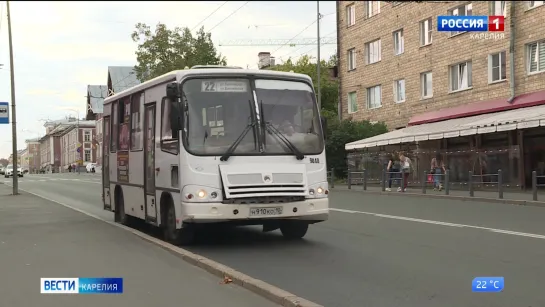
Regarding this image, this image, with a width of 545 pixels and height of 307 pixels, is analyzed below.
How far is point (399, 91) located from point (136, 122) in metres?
24.1

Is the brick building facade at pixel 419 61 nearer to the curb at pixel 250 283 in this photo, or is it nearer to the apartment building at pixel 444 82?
the apartment building at pixel 444 82

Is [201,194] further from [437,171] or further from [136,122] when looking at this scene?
[437,171]

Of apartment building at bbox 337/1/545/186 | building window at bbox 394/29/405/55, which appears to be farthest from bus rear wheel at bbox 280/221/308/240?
building window at bbox 394/29/405/55

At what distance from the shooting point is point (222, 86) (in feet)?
32.2

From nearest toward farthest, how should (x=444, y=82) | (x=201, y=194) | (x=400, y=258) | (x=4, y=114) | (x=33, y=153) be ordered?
(x=400, y=258)
(x=201, y=194)
(x=4, y=114)
(x=444, y=82)
(x=33, y=153)

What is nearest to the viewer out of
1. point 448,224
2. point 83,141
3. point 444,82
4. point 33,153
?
point 448,224

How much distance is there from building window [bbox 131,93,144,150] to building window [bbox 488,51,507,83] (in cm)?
1935

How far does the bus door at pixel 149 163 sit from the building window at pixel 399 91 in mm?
24237

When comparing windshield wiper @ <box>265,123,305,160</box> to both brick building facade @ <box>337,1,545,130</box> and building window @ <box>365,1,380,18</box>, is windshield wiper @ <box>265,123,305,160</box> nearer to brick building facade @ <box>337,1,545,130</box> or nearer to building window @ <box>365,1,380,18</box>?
brick building facade @ <box>337,1,545,130</box>

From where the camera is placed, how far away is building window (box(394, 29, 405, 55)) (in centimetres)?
3334

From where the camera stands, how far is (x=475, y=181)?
2442 centimetres

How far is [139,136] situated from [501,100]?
62.7 feet

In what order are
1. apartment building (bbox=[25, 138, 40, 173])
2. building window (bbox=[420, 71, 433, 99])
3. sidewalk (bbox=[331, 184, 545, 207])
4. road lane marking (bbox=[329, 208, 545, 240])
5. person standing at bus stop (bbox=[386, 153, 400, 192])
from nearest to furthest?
road lane marking (bbox=[329, 208, 545, 240])
sidewalk (bbox=[331, 184, 545, 207])
person standing at bus stop (bbox=[386, 153, 400, 192])
building window (bbox=[420, 71, 433, 99])
apartment building (bbox=[25, 138, 40, 173])

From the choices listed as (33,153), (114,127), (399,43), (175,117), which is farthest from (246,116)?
(33,153)
